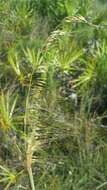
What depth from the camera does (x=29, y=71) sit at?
12.3 ft

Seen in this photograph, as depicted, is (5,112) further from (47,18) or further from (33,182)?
(47,18)

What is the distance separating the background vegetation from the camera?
9.94ft

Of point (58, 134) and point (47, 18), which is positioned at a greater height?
point (47, 18)

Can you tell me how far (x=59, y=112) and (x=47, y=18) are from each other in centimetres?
175

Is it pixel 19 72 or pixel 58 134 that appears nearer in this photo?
pixel 58 134

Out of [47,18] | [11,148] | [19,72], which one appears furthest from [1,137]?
[47,18]

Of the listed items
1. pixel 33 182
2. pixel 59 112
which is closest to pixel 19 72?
pixel 59 112

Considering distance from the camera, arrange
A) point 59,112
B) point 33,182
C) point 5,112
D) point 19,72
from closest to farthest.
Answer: point 33,182 → point 5,112 → point 59,112 → point 19,72

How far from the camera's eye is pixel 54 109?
3434 millimetres

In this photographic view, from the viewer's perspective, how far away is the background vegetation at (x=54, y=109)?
9.94 feet

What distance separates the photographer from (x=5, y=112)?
123 inches

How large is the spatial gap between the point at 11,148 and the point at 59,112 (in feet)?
1.54

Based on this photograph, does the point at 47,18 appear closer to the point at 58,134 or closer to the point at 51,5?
the point at 51,5

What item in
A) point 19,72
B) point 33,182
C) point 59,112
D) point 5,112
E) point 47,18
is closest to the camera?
point 33,182
